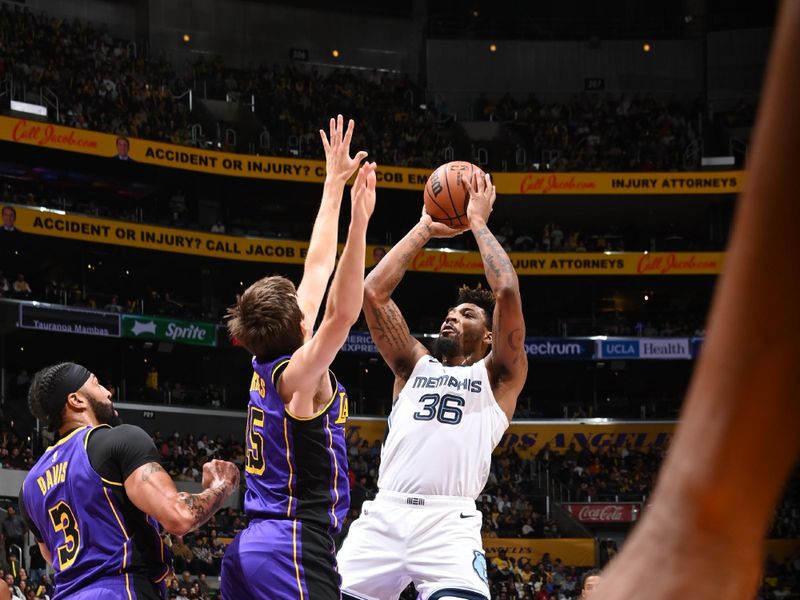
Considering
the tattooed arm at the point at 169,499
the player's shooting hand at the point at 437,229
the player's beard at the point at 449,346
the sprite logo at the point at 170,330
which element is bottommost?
the tattooed arm at the point at 169,499

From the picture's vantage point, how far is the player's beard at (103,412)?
14.8ft

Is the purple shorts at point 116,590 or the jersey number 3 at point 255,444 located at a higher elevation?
the jersey number 3 at point 255,444

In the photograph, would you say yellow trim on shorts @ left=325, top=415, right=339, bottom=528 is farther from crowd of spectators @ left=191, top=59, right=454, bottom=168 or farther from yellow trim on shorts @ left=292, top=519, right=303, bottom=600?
crowd of spectators @ left=191, top=59, right=454, bottom=168

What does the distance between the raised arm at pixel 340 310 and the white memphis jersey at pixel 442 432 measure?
1.68 meters

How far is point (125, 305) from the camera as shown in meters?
32.7

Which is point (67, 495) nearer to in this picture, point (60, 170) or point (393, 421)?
point (393, 421)

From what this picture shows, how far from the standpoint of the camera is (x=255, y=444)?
4414 millimetres

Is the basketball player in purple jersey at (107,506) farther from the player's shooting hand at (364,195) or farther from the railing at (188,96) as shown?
the railing at (188,96)

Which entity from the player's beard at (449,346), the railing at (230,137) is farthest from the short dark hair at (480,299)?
the railing at (230,137)

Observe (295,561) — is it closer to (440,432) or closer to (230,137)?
(440,432)

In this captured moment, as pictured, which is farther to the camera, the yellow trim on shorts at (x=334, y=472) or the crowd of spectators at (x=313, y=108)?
the crowd of spectators at (x=313, y=108)

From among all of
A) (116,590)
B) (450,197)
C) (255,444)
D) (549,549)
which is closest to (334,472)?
(255,444)

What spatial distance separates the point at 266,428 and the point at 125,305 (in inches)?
1154

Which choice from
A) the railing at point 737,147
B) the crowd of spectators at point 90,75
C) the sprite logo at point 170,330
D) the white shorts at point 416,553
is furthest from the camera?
the railing at point 737,147
